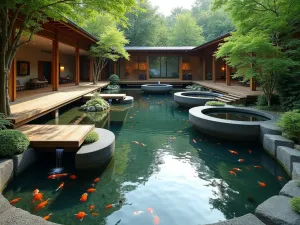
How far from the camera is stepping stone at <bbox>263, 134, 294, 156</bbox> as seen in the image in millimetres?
5548

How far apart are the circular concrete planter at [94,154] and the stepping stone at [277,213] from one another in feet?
9.62

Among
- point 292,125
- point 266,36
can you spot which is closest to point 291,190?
point 292,125

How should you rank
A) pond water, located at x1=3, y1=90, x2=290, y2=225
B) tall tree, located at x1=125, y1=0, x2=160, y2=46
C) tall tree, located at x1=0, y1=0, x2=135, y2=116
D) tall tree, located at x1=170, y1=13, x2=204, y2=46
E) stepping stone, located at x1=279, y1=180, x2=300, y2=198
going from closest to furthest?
1. stepping stone, located at x1=279, y1=180, x2=300, y2=198
2. pond water, located at x1=3, y1=90, x2=290, y2=225
3. tall tree, located at x1=0, y1=0, x2=135, y2=116
4. tall tree, located at x1=170, y1=13, x2=204, y2=46
5. tall tree, located at x1=125, y1=0, x2=160, y2=46

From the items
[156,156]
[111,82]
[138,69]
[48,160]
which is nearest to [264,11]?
[156,156]

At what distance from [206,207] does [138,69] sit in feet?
76.7

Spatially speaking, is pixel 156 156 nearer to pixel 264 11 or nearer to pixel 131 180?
pixel 131 180

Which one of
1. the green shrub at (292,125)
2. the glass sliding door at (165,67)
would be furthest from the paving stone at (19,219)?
the glass sliding door at (165,67)

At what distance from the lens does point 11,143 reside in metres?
4.36

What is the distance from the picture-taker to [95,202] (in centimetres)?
383

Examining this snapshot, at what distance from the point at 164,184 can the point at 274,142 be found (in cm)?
285

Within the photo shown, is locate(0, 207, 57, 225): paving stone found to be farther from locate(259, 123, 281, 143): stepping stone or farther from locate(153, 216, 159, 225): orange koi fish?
locate(259, 123, 281, 143): stepping stone

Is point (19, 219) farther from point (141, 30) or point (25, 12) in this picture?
point (141, 30)

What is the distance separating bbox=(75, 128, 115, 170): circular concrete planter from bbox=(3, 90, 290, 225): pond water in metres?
0.14

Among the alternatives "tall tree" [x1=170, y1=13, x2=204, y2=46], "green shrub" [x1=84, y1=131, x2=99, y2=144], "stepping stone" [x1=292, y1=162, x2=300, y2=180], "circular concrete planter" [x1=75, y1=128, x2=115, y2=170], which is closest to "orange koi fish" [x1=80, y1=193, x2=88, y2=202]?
"circular concrete planter" [x1=75, y1=128, x2=115, y2=170]
